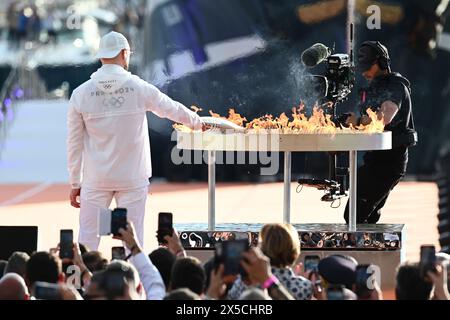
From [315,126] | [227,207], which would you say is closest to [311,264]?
[315,126]

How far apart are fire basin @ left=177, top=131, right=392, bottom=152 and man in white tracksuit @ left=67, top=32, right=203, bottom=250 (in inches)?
27.6

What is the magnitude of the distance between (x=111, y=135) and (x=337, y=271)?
2.49 meters

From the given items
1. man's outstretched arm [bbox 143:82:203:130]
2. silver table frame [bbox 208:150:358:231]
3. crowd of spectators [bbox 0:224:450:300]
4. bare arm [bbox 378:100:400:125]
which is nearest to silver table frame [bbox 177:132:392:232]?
silver table frame [bbox 208:150:358:231]

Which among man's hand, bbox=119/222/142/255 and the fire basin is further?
the fire basin

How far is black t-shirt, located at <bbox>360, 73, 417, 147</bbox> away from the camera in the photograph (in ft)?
36.0

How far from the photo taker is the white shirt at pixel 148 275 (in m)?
7.27

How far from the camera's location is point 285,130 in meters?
10.6

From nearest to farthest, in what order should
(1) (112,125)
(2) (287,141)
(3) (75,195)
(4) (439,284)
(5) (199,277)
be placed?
1. (4) (439,284)
2. (5) (199,277)
3. (1) (112,125)
4. (3) (75,195)
5. (2) (287,141)

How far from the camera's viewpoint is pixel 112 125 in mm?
9695

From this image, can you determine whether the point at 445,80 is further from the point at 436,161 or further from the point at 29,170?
the point at 29,170

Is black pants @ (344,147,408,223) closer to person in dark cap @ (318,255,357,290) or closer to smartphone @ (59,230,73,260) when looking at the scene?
person in dark cap @ (318,255,357,290)

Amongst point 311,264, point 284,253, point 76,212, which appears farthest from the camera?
point 76,212

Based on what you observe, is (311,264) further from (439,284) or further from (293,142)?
(293,142)
